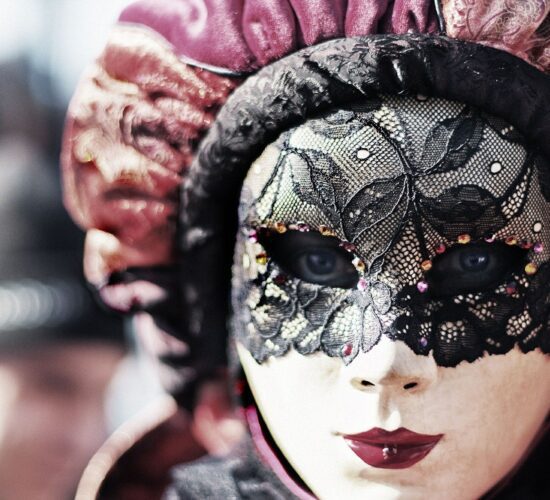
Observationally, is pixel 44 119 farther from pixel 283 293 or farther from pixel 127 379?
pixel 283 293

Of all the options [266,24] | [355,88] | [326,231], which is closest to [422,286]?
[326,231]

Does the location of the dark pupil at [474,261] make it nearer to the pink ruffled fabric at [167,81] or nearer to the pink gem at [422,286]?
the pink gem at [422,286]

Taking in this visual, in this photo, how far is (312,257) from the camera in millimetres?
1096

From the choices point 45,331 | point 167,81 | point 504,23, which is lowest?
point 45,331

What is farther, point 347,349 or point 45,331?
point 45,331

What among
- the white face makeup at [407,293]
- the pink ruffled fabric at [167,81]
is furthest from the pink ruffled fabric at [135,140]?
the white face makeup at [407,293]

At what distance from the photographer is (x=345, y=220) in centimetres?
104

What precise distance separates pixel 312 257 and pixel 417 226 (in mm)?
140

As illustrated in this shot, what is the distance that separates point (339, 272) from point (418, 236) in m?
0.11

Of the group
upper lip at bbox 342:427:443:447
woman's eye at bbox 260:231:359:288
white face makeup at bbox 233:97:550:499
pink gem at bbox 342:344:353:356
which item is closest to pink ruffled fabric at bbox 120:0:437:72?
white face makeup at bbox 233:97:550:499

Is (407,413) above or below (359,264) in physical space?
below

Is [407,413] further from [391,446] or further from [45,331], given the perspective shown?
[45,331]

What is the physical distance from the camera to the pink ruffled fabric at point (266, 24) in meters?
1.06

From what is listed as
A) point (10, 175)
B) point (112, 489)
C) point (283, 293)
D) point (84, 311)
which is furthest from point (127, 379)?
point (283, 293)
